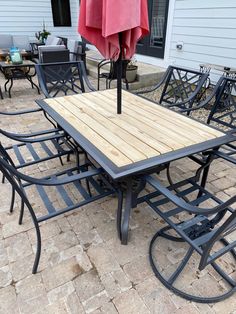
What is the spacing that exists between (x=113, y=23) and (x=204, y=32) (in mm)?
3638

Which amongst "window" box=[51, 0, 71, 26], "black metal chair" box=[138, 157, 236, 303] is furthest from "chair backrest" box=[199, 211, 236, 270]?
"window" box=[51, 0, 71, 26]

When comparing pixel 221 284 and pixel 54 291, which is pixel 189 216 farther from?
pixel 54 291

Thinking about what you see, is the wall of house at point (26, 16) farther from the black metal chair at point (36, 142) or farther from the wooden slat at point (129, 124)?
the wooden slat at point (129, 124)

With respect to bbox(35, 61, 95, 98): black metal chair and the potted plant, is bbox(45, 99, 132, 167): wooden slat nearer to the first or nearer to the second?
bbox(35, 61, 95, 98): black metal chair

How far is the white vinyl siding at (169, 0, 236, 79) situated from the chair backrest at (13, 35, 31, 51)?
16.9ft

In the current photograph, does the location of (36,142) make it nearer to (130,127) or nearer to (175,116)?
(130,127)

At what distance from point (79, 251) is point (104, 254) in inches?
7.0

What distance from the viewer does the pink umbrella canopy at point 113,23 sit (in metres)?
1.44

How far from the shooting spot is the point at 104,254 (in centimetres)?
163

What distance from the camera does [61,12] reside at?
8.70 meters

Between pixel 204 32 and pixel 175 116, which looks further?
pixel 204 32

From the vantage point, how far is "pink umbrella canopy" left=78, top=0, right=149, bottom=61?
1.44 metres

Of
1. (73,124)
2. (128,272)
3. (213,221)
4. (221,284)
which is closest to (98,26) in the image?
(73,124)

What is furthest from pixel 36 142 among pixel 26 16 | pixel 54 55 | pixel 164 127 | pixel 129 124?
pixel 26 16
